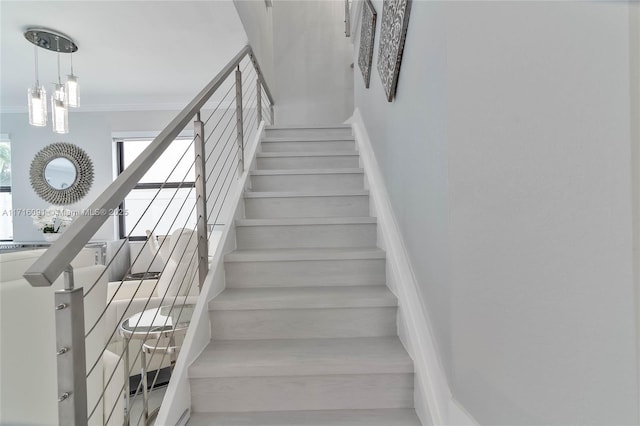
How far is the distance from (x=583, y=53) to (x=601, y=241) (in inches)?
11.9

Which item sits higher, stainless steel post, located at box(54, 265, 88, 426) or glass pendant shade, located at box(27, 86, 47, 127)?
glass pendant shade, located at box(27, 86, 47, 127)

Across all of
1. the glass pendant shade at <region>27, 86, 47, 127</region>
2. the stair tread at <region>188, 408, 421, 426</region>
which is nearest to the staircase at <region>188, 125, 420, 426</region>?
the stair tread at <region>188, 408, 421, 426</region>

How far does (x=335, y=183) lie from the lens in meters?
2.45

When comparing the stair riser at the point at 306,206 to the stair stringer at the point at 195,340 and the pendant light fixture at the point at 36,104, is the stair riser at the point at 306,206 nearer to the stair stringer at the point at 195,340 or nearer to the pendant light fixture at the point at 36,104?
the stair stringer at the point at 195,340

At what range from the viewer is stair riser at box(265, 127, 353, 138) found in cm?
318

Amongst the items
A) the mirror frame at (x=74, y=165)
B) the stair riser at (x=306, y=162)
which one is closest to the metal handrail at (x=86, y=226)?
the stair riser at (x=306, y=162)

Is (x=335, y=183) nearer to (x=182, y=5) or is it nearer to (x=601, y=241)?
(x=182, y=5)

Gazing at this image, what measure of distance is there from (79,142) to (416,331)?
5.15 metres

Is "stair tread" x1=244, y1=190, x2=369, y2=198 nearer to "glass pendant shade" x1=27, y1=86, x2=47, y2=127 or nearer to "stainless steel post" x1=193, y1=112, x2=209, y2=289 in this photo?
"stainless steel post" x1=193, y1=112, x2=209, y2=289

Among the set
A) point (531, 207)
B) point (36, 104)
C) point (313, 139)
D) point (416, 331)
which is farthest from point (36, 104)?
point (531, 207)

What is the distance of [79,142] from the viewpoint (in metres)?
4.80

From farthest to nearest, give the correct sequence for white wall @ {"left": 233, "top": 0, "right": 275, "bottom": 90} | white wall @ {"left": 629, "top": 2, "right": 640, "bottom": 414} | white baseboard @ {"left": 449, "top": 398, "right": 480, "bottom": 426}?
white wall @ {"left": 233, "top": 0, "right": 275, "bottom": 90}, white baseboard @ {"left": 449, "top": 398, "right": 480, "bottom": 426}, white wall @ {"left": 629, "top": 2, "right": 640, "bottom": 414}

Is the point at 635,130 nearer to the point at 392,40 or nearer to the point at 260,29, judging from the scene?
the point at 392,40

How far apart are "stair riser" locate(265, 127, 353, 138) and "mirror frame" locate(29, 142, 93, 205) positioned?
3.00 metres
